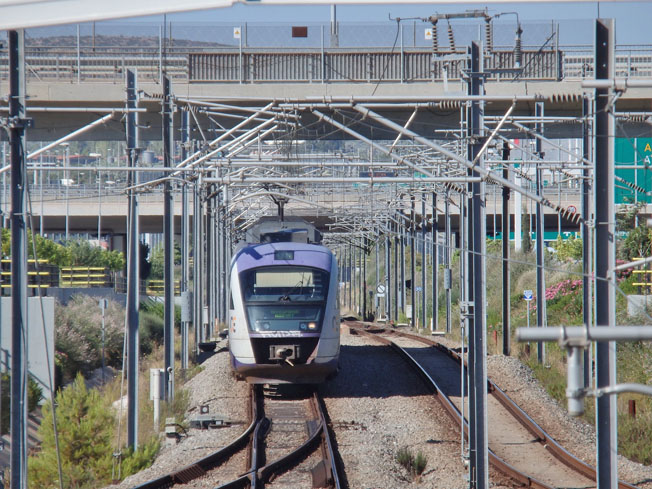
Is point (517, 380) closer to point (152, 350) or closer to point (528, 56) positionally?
point (528, 56)

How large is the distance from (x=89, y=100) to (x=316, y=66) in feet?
21.5

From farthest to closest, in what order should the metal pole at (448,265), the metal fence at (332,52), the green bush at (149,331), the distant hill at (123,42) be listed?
the green bush at (149,331)
the metal pole at (448,265)
the distant hill at (123,42)
the metal fence at (332,52)

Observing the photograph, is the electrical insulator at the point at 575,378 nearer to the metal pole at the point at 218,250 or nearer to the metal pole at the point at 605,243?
the metal pole at the point at 605,243

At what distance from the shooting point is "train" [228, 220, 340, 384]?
18.6 metres

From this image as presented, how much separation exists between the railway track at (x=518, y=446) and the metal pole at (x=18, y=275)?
6.59m

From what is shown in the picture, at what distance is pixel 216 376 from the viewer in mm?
22328

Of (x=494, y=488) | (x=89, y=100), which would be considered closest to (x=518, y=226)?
(x=89, y=100)

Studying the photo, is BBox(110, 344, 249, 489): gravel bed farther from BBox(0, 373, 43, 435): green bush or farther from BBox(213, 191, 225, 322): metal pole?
BBox(213, 191, 225, 322): metal pole

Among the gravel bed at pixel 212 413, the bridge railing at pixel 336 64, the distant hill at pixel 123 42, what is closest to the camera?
the gravel bed at pixel 212 413

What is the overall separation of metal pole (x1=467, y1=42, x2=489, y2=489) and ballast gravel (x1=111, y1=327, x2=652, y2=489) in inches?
34.6

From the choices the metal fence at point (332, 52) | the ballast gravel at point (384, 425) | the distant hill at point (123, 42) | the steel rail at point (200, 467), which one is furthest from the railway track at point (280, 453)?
the distant hill at point (123, 42)

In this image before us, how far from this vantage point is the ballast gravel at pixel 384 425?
13.0 meters

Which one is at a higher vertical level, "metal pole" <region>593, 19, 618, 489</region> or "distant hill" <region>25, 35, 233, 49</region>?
"distant hill" <region>25, 35, 233, 49</region>

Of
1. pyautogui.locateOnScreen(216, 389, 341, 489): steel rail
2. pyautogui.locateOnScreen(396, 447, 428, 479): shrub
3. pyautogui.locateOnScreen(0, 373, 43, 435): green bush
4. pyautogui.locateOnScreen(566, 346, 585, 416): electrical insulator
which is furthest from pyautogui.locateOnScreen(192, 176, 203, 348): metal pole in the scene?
pyautogui.locateOnScreen(566, 346, 585, 416): electrical insulator
